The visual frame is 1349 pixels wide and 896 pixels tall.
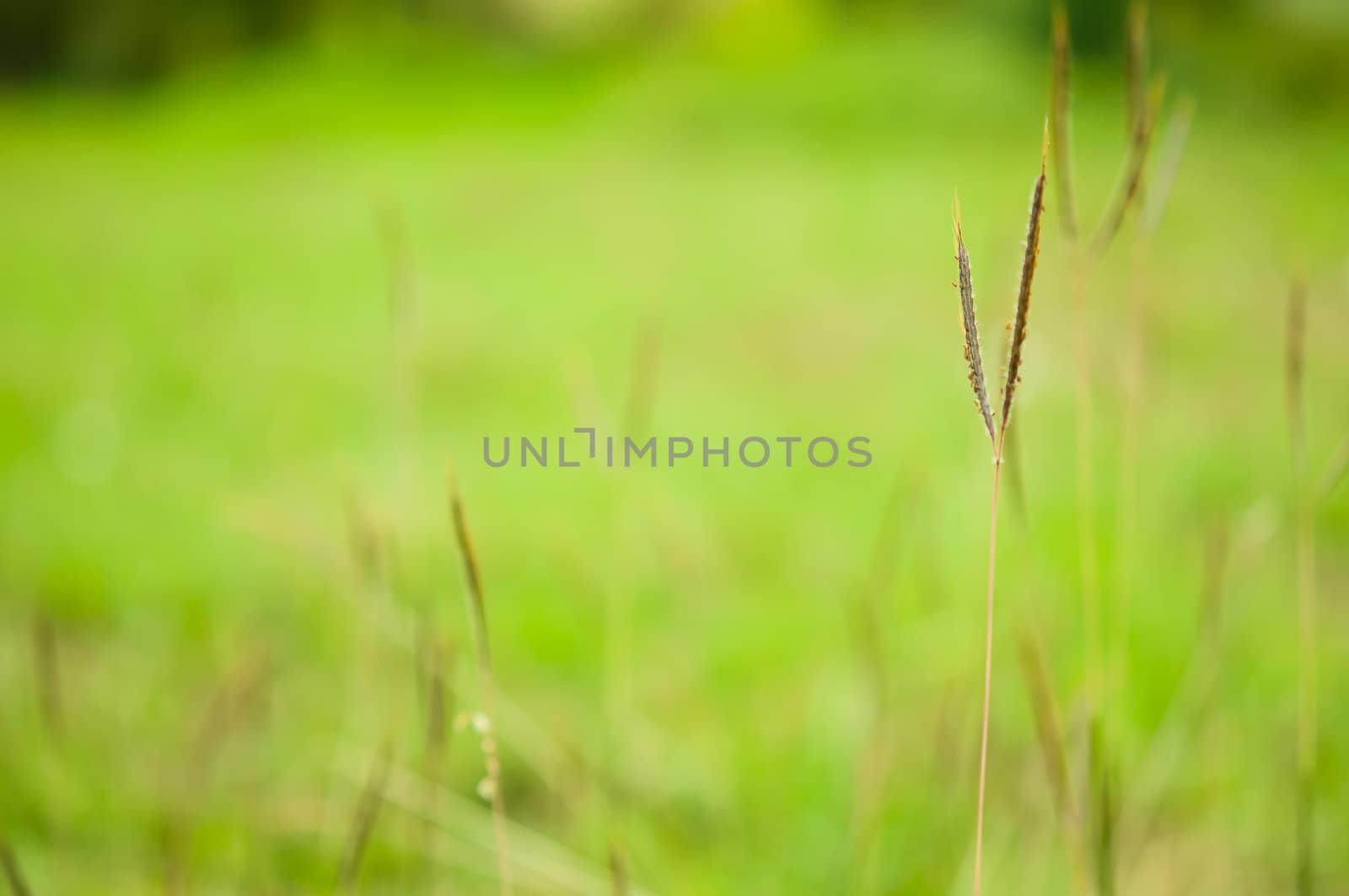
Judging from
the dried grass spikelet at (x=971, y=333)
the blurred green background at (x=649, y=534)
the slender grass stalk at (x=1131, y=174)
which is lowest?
the blurred green background at (x=649, y=534)

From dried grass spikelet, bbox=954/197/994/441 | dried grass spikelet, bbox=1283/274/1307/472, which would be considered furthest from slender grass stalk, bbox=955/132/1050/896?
dried grass spikelet, bbox=1283/274/1307/472

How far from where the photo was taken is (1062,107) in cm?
22

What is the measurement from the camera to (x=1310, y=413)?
111 centimetres

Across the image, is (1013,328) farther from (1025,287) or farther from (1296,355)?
(1296,355)

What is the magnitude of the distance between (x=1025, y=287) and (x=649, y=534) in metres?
0.70

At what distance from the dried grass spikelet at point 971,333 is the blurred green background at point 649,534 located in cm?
9

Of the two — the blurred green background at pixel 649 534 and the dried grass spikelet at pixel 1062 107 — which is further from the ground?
the dried grass spikelet at pixel 1062 107

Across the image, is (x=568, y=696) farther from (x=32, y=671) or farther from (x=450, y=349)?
(x=450, y=349)

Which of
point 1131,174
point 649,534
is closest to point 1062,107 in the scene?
point 1131,174


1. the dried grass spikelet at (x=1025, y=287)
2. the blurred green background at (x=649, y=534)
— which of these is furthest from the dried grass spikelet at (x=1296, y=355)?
the dried grass spikelet at (x=1025, y=287)

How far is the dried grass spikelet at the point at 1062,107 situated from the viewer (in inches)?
8.1

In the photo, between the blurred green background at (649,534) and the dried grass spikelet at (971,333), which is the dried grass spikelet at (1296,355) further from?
the dried grass spikelet at (971,333)

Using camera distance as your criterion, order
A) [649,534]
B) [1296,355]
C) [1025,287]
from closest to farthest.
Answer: [1025,287] < [1296,355] < [649,534]

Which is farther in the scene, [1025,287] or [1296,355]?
[1296,355]
